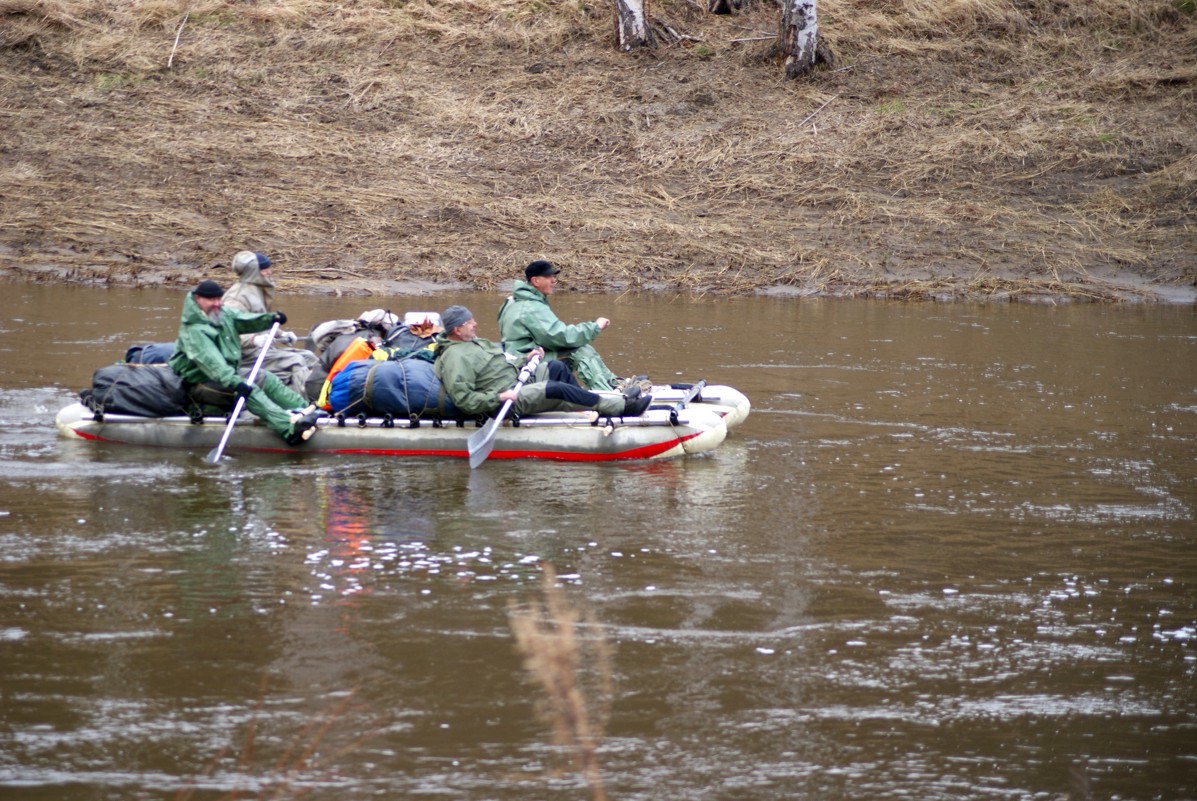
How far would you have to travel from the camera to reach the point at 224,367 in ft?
32.2

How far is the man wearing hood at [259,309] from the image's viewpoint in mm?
10617

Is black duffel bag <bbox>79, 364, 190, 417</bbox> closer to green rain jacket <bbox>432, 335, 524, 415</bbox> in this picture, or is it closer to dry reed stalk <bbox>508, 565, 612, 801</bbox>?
green rain jacket <bbox>432, 335, 524, 415</bbox>

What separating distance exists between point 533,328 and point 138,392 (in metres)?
2.86

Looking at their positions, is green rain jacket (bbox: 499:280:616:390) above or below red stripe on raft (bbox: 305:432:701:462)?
above

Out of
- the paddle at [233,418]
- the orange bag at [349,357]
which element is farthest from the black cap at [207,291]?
the orange bag at [349,357]

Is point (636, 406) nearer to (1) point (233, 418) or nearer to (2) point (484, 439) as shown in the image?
(2) point (484, 439)

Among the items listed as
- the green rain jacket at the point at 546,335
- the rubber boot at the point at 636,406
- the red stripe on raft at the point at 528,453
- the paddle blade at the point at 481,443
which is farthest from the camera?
the green rain jacket at the point at 546,335

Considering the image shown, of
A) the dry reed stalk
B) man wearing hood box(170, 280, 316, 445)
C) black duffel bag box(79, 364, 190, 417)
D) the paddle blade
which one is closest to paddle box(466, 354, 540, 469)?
the paddle blade

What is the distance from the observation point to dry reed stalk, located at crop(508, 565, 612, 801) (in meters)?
5.30

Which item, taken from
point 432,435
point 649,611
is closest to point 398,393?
point 432,435

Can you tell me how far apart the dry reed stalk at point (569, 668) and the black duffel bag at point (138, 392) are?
13.8ft

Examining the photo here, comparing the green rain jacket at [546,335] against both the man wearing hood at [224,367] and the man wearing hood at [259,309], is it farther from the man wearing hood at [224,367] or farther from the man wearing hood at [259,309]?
the man wearing hood at [224,367]

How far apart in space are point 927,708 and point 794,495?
3519 millimetres

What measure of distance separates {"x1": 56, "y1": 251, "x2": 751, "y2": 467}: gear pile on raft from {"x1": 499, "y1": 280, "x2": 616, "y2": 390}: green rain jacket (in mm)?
174
